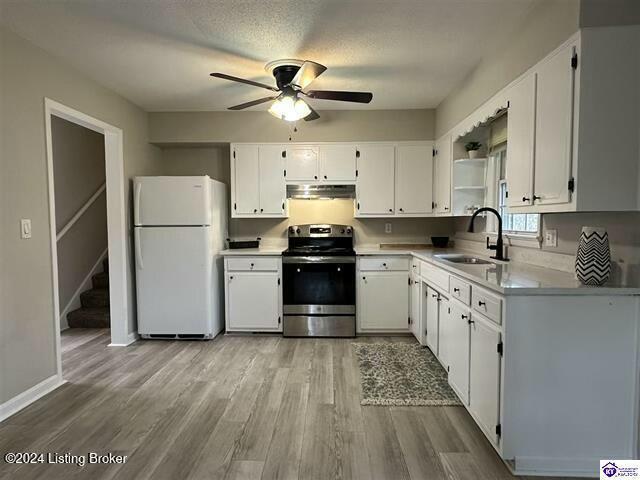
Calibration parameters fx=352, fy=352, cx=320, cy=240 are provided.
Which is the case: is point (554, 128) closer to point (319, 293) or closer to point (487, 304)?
point (487, 304)

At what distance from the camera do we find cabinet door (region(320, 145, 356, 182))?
4020 millimetres

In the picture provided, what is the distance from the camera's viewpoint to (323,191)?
405 cm

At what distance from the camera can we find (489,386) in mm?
1863

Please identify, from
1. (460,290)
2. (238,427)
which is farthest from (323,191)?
(238,427)

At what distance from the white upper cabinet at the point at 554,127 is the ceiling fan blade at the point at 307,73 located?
4.27 ft

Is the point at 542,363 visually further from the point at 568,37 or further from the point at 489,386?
the point at 568,37

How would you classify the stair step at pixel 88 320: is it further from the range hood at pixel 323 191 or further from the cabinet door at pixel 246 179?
the range hood at pixel 323 191

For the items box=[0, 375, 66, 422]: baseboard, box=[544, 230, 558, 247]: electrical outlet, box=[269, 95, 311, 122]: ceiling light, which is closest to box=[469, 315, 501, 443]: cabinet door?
box=[544, 230, 558, 247]: electrical outlet

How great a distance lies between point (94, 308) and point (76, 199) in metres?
1.43

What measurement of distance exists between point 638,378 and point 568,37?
166 cm

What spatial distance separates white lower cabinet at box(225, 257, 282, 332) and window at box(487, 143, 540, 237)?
7.18ft

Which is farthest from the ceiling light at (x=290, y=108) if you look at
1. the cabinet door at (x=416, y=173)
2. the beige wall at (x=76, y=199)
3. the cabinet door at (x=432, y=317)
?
the beige wall at (x=76, y=199)

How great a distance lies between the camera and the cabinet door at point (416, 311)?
3.42m

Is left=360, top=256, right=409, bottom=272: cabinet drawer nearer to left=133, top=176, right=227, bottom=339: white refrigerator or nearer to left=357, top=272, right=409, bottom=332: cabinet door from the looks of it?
left=357, top=272, right=409, bottom=332: cabinet door
